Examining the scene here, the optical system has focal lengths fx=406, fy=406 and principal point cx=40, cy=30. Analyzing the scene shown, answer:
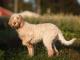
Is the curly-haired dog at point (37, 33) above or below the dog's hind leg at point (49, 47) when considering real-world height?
above

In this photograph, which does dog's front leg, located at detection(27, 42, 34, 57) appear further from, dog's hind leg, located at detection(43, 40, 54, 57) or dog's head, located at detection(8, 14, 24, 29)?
dog's head, located at detection(8, 14, 24, 29)

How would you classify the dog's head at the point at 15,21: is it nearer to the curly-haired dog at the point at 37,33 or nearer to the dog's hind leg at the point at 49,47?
the curly-haired dog at the point at 37,33

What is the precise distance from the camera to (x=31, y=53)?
490 inches

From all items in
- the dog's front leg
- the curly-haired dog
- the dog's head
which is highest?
the dog's head

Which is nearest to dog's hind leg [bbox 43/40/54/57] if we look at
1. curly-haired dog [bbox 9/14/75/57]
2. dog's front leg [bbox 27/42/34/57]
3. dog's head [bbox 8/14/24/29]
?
curly-haired dog [bbox 9/14/75/57]

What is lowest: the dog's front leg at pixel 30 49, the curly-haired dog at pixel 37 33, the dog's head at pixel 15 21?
the dog's front leg at pixel 30 49

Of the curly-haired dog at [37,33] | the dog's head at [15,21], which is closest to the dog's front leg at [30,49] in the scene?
the curly-haired dog at [37,33]

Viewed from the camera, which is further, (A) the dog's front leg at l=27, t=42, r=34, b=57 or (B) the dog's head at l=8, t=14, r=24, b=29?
(A) the dog's front leg at l=27, t=42, r=34, b=57

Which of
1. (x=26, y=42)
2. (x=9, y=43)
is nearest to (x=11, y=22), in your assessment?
(x=26, y=42)

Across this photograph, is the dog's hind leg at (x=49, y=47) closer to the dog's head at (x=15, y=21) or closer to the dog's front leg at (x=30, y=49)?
the dog's front leg at (x=30, y=49)

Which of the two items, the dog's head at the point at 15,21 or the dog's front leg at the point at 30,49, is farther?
the dog's front leg at the point at 30,49

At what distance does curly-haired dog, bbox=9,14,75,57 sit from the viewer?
39.6 ft

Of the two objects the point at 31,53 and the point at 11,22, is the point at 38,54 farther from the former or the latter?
the point at 11,22

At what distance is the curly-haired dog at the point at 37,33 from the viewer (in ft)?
39.6
